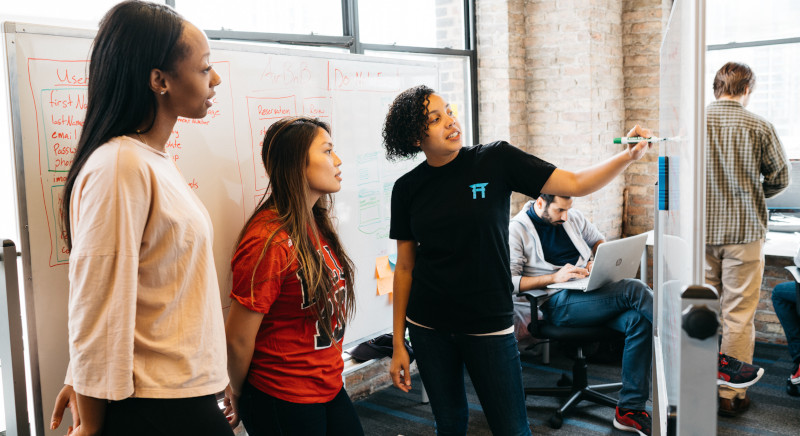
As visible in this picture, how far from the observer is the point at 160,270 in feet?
3.94

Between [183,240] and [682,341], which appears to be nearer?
[682,341]

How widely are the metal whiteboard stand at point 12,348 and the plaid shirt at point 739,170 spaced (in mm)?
2754

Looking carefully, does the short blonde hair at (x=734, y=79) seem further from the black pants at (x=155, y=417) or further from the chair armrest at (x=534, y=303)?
the black pants at (x=155, y=417)

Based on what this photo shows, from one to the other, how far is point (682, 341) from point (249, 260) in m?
1.05

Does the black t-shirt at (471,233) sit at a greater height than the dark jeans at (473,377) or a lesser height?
greater

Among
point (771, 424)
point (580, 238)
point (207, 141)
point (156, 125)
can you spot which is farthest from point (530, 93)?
point (156, 125)

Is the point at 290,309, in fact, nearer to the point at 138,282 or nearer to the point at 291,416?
the point at 291,416

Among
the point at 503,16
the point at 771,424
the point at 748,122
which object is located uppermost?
the point at 503,16

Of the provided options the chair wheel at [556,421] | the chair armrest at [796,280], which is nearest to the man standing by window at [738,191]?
the chair armrest at [796,280]

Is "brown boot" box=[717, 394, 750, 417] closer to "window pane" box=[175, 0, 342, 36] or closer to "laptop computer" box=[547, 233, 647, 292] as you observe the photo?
"laptop computer" box=[547, 233, 647, 292]

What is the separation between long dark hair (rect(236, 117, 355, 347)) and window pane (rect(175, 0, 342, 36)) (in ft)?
3.41

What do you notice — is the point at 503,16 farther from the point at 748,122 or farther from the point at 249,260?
the point at 249,260

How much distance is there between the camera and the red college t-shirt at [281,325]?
5.25 feet

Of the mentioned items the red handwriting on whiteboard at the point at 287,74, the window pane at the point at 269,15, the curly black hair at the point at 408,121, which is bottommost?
the curly black hair at the point at 408,121
